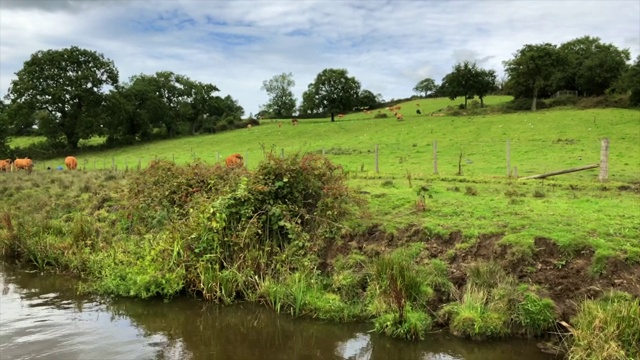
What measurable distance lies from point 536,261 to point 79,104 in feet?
212

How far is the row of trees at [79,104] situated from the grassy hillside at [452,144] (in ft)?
15.4

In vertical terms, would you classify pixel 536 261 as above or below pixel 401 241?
below

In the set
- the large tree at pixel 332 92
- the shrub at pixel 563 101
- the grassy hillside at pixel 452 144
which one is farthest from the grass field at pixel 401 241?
the large tree at pixel 332 92

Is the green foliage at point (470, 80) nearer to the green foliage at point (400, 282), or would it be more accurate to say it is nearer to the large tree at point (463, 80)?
the large tree at point (463, 80)

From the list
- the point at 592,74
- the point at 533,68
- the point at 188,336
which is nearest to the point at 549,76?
the point at 533,68

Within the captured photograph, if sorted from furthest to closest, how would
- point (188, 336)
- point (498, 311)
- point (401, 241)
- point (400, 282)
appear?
point (401, 241) → point (400, 282) → point (188, 336) → point (498, 311)

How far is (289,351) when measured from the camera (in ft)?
30.9

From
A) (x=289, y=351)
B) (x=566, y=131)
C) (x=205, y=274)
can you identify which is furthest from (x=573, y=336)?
(x=566, y=131)

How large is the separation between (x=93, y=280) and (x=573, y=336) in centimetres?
1149

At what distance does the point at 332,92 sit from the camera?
254ft

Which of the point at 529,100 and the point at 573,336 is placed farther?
the point at 529,100

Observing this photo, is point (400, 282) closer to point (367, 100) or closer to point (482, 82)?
point (482, 82)

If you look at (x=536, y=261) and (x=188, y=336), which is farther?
(x=536, y=261)

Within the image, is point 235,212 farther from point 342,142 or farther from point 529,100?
point 529,100
